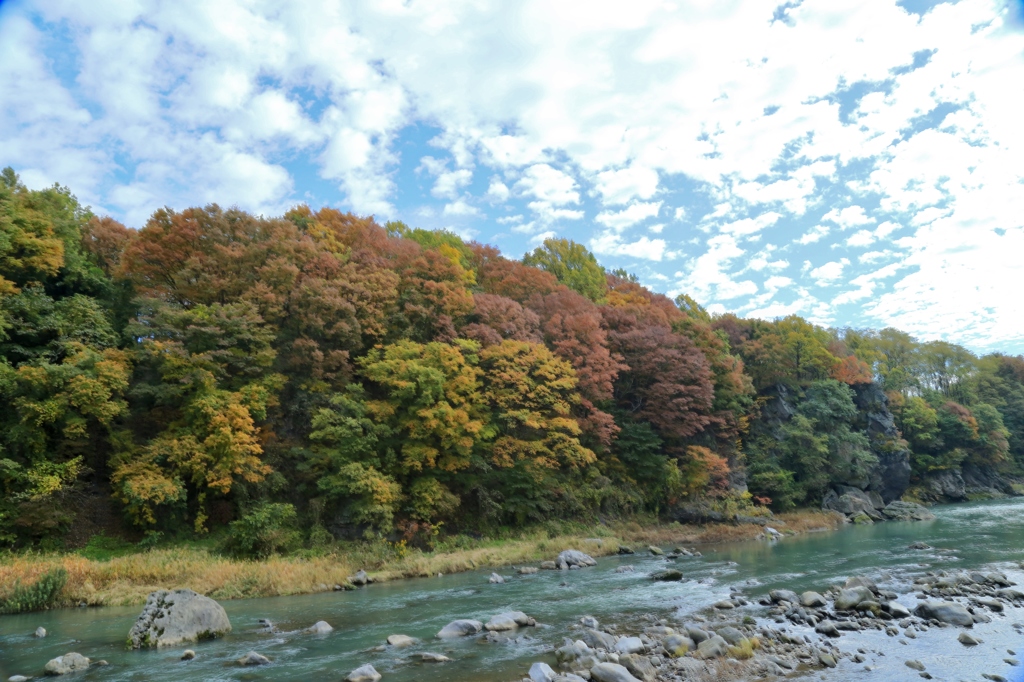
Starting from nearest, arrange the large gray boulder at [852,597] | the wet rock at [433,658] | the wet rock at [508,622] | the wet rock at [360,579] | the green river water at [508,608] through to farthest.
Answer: the green river water at [508,608]
the wet rock at [433,658]
the wet rock at [508,622]
the large gray boulder at [852,597]
the wet rock at [360,579]

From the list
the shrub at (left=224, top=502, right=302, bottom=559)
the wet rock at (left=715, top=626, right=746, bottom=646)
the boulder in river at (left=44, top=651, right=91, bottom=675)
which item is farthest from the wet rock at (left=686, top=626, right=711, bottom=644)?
the shrub at (left=224, top=502, right=302, bottom=559)

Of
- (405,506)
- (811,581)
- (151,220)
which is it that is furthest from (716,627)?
(151,220)

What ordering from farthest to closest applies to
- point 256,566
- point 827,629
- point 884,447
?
point 884,447 → point 256,566 → point 827,629

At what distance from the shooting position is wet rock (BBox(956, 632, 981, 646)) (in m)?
10.1

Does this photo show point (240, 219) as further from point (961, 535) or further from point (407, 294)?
point (961, 535)

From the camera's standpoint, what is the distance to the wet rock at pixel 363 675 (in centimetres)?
921

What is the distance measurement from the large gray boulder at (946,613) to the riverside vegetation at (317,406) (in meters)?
15.9

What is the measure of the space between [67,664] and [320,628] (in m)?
4.49

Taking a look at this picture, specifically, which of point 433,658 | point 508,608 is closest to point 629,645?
point 433,658

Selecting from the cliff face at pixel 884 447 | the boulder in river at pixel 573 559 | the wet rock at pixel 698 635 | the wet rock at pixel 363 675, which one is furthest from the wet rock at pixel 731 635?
the cliff face at pixel 884 447

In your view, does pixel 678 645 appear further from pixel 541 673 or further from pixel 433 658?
pixel 433 658

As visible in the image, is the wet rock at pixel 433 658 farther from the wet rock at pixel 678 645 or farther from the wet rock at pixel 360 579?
the wet rock at pixel 360 579

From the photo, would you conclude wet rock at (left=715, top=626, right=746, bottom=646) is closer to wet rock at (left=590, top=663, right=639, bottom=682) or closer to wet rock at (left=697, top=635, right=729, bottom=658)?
wet rock at (left=697, top=635, right=729, bottom=658)

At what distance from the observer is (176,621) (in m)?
12.3
